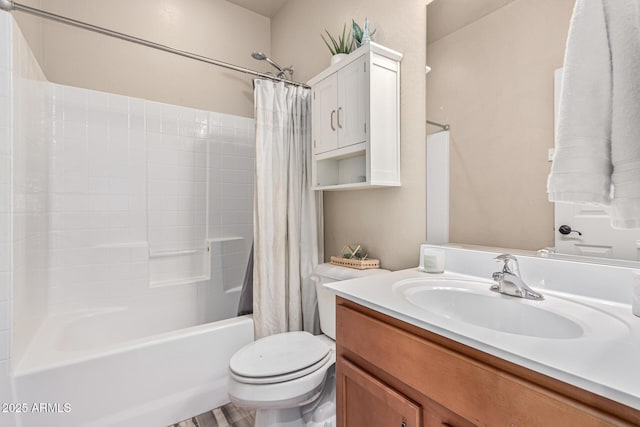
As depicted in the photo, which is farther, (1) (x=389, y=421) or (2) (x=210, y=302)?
(2) (x=210, y=302)

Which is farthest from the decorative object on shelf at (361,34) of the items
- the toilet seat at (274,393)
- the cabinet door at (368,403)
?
the toilet seat at (274,393)

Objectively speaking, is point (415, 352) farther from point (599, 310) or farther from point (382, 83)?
point (382, 83)

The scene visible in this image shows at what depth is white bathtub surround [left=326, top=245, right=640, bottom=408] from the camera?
49cm

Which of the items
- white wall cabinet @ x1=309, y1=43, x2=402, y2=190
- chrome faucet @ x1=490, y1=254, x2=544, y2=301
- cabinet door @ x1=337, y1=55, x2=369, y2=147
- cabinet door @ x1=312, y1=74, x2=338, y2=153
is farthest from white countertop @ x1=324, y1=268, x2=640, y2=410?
cabinet door @ x1=312, y1=74, x2=338, y2=153

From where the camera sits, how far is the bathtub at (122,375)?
1.20 meters

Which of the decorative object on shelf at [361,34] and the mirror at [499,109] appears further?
the decorative object on shelf at [361,34]

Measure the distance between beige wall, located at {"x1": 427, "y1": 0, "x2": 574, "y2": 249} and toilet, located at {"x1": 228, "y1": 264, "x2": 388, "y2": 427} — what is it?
26.6 inches

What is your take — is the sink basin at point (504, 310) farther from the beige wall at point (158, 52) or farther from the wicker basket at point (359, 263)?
the beige wall at point (158, 52)

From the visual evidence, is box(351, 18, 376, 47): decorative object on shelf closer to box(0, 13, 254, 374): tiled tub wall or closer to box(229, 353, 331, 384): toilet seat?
box(0, 13, 254, 374): tiled tub wall

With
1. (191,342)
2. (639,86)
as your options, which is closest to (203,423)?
(191,342)

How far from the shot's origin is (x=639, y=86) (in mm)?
Result: 491

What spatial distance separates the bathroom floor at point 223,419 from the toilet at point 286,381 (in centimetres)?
35

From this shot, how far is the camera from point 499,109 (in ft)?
3.67

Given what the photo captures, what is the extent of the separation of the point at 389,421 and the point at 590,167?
717mm
